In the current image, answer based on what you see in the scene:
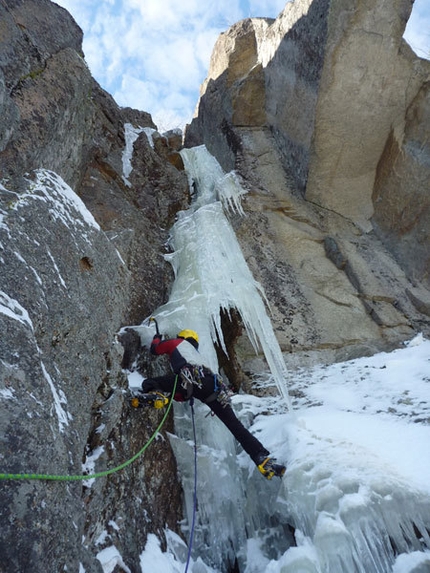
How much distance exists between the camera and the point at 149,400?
4270 millimetres

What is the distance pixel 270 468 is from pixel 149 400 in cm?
121

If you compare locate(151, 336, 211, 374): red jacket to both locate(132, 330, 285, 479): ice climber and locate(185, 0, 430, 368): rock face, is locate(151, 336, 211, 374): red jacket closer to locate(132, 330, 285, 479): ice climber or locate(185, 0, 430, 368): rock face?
locate(132, 330, 285, 479): ice climber

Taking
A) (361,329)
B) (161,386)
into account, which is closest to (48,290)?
(161,386)

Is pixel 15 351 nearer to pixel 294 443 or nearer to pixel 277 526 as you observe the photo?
pixel 294 443

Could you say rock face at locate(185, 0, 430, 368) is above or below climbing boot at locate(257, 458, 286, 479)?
above

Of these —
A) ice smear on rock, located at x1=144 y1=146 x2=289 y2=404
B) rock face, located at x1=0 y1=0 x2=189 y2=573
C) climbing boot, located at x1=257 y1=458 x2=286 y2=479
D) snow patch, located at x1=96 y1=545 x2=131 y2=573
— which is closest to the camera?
rock face, located at x1=0 y1=0 x2=189 y2=573

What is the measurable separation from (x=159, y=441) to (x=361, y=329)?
364cm

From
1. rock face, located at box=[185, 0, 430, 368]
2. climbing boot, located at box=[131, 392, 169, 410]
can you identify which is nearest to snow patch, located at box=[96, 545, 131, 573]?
climbing boot, located at box=[131, 392, 169, 410]

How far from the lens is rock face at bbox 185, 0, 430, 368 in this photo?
7.11 m

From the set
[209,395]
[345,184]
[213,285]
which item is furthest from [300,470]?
[345,184]

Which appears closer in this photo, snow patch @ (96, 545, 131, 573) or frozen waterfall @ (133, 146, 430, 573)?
snow patch @ (96, 545, 131, 573)

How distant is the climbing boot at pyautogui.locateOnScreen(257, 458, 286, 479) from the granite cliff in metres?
0.90

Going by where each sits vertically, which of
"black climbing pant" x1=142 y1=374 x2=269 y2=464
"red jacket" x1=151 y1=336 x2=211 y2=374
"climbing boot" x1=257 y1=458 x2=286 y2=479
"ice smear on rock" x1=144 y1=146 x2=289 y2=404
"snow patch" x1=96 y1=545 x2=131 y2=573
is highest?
"ice smear on rock" x1=144 y1=146 x2=289 y2=404

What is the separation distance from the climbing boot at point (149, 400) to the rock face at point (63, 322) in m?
0.10
